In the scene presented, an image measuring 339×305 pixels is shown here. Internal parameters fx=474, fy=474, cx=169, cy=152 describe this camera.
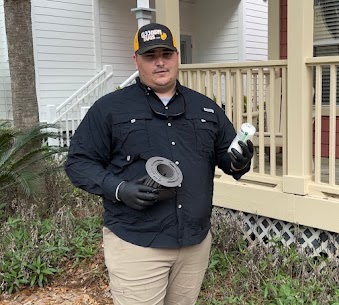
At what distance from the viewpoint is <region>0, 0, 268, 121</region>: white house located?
384 inches

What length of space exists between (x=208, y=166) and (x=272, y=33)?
18.0 feet

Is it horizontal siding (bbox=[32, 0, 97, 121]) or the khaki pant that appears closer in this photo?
the khaki pant

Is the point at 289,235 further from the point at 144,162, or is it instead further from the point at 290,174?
the point at 144,162

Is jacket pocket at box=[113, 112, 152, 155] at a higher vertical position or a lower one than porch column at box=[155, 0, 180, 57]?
lower

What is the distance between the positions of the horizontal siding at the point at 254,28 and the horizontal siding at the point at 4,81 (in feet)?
19.2

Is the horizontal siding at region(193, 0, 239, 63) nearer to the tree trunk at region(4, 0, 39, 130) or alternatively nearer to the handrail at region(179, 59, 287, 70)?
the tree trunk at region(4, 0, 39, 130)

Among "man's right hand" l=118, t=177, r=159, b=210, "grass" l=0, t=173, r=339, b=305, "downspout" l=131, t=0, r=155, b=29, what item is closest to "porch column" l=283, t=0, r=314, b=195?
"grass" l=0, t=173, r=339, b=305

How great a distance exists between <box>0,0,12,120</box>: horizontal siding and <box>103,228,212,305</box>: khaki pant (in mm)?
8277

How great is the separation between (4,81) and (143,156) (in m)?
8.45

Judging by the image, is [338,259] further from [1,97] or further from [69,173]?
[1,97]

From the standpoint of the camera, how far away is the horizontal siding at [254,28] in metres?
12.1

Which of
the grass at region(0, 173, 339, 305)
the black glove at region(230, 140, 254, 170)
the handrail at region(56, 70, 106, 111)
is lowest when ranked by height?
the grass at region(0, 173, 339, 305)

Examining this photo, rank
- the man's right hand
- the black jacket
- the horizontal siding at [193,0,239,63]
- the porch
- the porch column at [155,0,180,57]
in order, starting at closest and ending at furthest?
the man's right hand
the black jacket
the porch
the porch column at [155,0,180,57]
the horizontal siding at [193,0,239,63]

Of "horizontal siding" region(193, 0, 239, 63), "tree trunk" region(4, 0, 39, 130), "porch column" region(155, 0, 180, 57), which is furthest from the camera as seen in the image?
"horizontal siding" region(193, 0, 239, 63)
